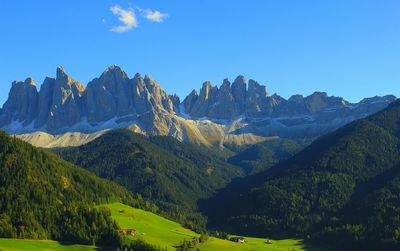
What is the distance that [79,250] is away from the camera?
656 ft

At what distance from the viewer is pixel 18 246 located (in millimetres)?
191250

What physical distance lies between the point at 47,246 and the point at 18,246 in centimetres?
1008

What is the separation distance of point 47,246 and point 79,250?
417 inches

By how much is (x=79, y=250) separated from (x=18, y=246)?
2009 centimetres

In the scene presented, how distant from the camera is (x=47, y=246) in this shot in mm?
197625
